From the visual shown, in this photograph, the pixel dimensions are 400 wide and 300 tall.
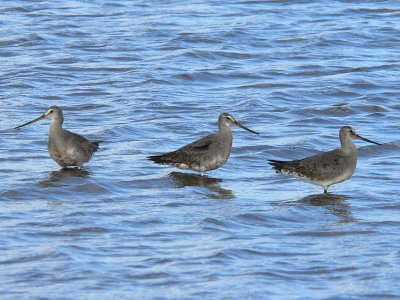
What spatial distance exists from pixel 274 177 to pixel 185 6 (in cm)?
1496

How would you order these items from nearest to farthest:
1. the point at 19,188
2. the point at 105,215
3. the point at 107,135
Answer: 1. the point at 105,215
2. the point at 19,188
3. the point at 107,135

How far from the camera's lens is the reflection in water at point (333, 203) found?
1012 centimetres

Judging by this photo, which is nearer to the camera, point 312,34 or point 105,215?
point 105,215

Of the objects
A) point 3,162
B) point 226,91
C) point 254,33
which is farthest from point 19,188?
point 254,33

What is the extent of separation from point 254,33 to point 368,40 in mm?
2833

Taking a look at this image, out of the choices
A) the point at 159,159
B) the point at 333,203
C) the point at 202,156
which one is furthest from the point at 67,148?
the point at 333,203

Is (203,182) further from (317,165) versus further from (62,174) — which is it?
(62,174)

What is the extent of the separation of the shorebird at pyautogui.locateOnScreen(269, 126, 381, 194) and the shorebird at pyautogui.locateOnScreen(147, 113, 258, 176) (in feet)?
2.76

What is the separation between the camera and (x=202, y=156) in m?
11.9

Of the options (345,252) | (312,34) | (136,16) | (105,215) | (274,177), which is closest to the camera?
(345,252)

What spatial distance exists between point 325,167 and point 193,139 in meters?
3.30

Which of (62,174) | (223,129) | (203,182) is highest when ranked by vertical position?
(223,129)

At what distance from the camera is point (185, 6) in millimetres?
26047

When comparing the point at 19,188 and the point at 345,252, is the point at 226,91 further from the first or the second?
the point at 345,252
